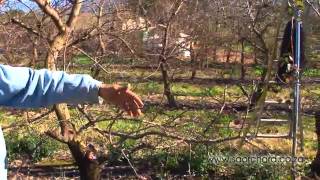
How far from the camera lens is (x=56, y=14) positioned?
185 inches

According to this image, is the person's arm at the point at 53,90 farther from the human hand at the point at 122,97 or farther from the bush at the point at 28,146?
the bush at the point at 28,146

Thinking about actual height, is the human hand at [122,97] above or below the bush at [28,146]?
above

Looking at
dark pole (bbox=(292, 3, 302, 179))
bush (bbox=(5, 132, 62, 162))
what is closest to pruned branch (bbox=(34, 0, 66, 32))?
dark pole (bbox=(292, 3, 302, 179))

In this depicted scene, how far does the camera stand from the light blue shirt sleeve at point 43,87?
176 centimetres

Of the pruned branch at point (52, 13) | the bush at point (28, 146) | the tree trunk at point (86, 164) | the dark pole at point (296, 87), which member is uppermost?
the pruned branch at point (52, 13)

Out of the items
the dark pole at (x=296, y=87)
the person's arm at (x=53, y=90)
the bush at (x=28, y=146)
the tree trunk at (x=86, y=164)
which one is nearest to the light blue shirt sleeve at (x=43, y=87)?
the person's arm at (x=53, y=90)

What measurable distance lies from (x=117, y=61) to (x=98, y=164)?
3.61ft

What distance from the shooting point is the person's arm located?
1759 millimetres

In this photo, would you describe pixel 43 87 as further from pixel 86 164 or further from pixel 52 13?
pixel 86 164

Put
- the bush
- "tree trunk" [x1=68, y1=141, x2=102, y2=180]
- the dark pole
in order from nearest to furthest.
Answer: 1. the dark pole
2. "tree trunk" [x1=68, y1=141, x2=102, y2=180]
3. the bush

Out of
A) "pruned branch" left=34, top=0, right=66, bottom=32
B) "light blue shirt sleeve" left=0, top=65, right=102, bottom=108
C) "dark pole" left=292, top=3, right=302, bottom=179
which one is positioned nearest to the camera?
"light blue shirt sleeve" left=0, top=65, right=102, bottom=108

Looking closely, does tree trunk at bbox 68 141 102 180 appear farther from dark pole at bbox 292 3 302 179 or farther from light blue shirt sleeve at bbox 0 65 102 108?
light blue shirt sleeve at bbox 0 65 102 108

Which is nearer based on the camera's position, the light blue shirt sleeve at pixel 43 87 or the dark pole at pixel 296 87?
the light blue shirt sleeve at pixel 43 87

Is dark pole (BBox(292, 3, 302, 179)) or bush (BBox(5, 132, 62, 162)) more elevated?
dark pole (BBox(292, 3, 302, 179))
